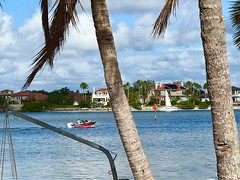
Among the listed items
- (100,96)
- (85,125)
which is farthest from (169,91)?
(85,125)

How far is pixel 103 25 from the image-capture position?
300 inches

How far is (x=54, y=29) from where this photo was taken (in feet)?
27.9

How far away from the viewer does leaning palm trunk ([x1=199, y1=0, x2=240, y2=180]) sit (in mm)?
6355

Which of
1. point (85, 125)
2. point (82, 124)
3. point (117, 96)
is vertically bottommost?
point (85, 125)

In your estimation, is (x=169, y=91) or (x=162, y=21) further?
(x=169, y=91)

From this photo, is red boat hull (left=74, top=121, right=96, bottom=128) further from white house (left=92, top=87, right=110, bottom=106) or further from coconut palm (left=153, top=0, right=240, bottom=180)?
white house (left=92, top=87, right=110, bottom=106)

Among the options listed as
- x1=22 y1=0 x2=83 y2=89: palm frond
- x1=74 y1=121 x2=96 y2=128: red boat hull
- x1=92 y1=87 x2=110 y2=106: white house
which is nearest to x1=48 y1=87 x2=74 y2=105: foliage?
x1=92 y1=87 x2=110 y2=106: white house

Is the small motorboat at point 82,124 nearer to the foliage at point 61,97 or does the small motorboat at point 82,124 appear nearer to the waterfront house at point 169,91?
the foliage at point 61,97

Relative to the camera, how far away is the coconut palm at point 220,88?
250 inches

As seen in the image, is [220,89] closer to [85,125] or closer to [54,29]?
[54,29]

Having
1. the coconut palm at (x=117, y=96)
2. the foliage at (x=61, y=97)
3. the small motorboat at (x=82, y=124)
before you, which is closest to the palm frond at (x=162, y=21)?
the coconut palm at (x=117, y=96)

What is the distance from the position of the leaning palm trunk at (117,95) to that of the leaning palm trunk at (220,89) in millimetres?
1337

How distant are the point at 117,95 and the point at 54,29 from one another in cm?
151

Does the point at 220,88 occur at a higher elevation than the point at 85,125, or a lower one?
higher
